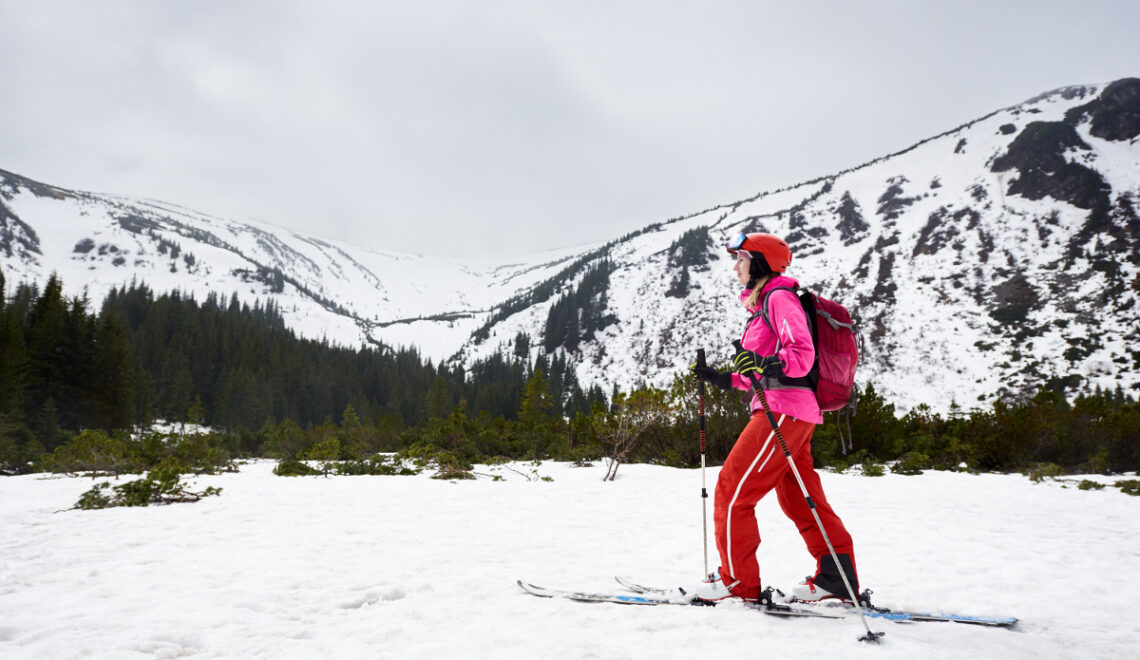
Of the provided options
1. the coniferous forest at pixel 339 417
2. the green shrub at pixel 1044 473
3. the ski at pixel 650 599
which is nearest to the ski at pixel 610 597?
the ski at pixel 650 599

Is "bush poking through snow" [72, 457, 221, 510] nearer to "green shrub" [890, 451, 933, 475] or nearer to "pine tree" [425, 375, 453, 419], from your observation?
"green shrub" [890, 451, 933, 475]

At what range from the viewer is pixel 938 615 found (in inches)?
117

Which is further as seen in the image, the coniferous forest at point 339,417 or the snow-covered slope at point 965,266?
the snow-covered slope at point 965,266

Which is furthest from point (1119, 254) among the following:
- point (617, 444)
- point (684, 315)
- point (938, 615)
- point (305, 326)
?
point (305, 326)

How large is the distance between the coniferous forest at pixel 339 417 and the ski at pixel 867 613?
3.19 m

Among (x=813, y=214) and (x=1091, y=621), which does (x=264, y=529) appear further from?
(x=813, y=214)

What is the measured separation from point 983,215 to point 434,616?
92.6 meters

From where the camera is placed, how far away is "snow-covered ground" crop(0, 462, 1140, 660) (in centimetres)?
253

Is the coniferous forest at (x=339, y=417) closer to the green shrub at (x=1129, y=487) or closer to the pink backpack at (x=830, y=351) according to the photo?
the green shrub at (x=1129, y=487)

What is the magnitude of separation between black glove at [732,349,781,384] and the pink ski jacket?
6 cm

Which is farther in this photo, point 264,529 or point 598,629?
point 264,529

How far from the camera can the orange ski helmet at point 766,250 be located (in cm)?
344

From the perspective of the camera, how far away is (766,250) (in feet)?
11.4

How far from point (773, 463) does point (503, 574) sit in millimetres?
2456
